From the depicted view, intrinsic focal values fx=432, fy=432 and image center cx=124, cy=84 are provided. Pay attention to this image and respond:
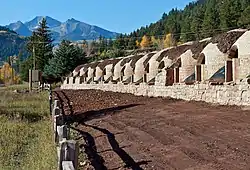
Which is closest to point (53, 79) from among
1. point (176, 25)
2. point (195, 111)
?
point (176, 25)

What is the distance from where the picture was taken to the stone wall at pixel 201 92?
16094mm

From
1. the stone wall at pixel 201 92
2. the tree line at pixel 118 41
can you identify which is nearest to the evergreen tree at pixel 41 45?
the tree line at pixel 118 41

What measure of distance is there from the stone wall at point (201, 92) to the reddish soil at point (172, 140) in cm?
73

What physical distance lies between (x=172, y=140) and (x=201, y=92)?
948 cm

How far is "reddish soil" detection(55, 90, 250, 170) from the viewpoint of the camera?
8.30 m

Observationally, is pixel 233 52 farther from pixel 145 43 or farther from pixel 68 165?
pixel 145 43

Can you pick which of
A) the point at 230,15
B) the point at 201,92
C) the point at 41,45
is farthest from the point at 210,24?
the point at 201,92

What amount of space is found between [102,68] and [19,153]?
4270cm

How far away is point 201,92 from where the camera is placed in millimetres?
19625

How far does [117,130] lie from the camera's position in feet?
43.4

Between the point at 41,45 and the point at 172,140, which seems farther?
the point at 41,45

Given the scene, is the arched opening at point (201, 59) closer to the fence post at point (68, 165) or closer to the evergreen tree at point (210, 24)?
the fence post at point (68, 165)

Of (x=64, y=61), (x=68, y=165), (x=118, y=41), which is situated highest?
(x=118, y=41)

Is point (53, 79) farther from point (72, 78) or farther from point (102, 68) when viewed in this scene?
point (102, 68)
